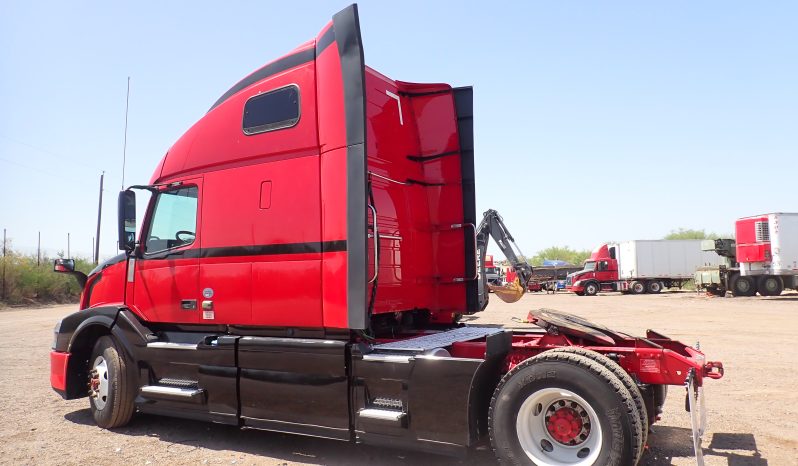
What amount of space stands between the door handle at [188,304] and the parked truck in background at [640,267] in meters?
34.2

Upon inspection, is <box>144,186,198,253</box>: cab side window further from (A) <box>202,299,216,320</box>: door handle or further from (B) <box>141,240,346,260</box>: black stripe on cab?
(A) <box>202,299,216,320</box>: door handle

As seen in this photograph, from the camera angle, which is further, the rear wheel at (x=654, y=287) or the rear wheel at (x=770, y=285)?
the rear wheel at (x=654, y=287)

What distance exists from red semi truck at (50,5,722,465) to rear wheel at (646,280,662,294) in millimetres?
34912

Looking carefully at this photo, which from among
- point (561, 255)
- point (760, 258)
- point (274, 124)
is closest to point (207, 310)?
point (274, 124)

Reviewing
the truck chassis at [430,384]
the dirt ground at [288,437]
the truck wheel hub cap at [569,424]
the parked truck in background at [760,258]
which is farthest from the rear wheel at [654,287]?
the truck wheel hub cap at [569,424]

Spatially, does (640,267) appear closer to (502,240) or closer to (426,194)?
(502,240)

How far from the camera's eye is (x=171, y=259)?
592cm

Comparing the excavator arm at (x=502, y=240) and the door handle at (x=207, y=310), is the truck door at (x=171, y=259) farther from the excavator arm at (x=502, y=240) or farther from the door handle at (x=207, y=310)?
the excavator arm at (x=502, y=240)

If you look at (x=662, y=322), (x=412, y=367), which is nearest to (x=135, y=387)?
(x=412, y=367)

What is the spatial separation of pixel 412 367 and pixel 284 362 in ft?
4.30

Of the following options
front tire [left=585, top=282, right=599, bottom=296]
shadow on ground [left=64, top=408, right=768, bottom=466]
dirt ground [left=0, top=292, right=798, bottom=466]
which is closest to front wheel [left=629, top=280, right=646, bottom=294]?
front tire [left=585, top=282, right=599, bottom=296]

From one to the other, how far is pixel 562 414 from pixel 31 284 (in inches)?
1456

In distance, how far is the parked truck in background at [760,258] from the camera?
26.9 meters

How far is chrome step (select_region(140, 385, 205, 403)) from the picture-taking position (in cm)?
539
